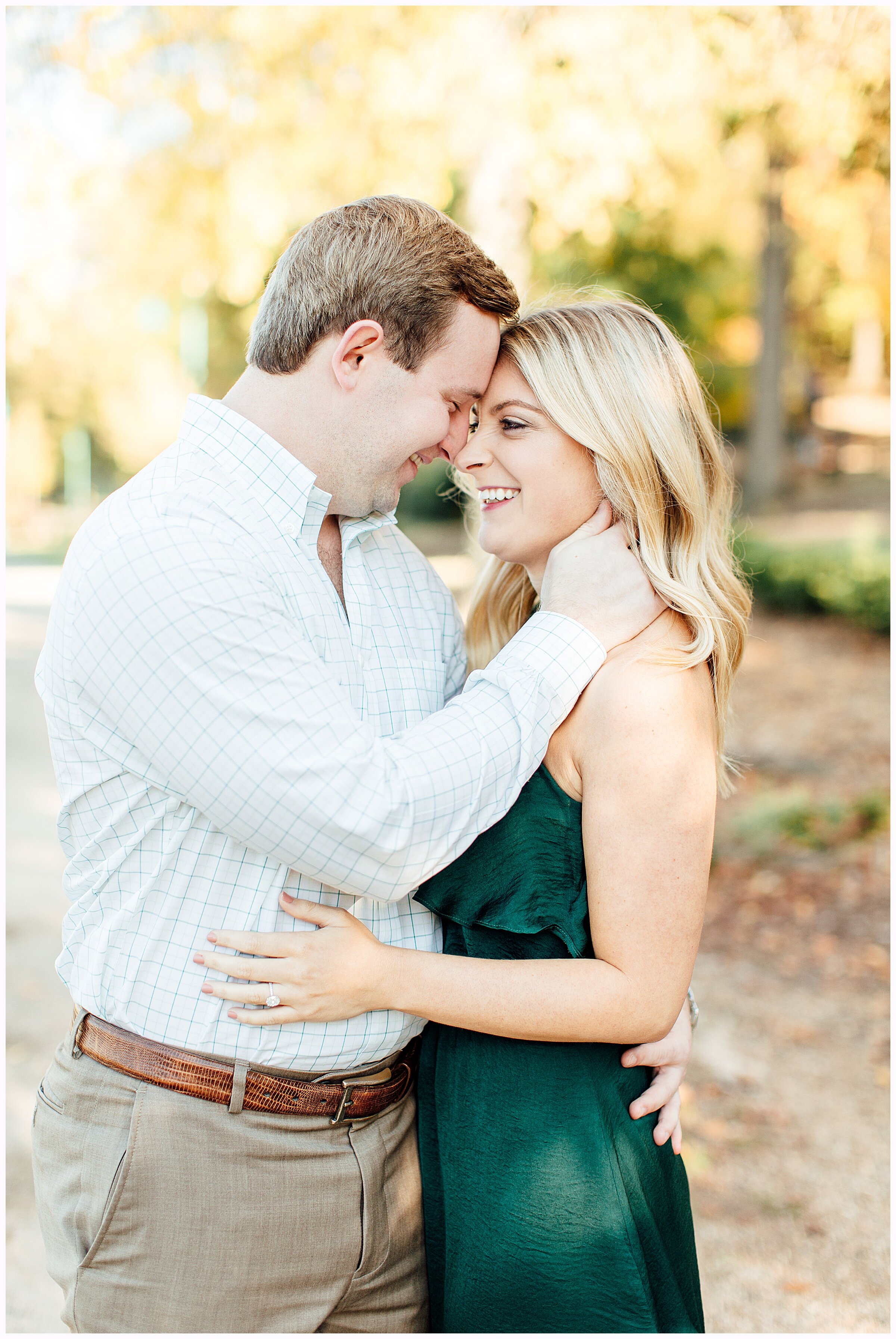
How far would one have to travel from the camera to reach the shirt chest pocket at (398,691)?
2107 mm

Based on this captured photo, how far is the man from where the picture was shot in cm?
169

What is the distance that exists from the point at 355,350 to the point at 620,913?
1.21 m

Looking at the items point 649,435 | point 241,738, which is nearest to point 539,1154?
point 241,738

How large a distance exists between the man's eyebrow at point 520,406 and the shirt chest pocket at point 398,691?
0.58 m

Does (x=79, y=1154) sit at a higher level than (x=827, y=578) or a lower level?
higher

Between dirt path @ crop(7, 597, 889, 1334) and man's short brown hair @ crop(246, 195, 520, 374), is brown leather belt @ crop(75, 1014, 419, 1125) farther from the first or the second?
dirt path @ crop(7, 597, 889, 1334)

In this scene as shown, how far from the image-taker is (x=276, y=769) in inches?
64.9

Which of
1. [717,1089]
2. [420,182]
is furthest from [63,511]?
[717,1089]

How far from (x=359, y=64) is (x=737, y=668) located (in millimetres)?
5621

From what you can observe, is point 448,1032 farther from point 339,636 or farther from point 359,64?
point 359,64

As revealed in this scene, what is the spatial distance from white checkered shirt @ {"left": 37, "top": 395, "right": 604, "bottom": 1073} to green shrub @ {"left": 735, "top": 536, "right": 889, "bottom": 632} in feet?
35.3

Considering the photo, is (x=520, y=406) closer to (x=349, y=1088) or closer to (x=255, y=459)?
(x=255, y=459)

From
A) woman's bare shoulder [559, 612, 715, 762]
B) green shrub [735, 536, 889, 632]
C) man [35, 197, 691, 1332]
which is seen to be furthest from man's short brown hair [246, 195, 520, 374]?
green shrub [735, 536, 889, 632]

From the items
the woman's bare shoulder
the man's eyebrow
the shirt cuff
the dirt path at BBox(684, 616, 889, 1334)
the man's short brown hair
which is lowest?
the dirt path at BBox(684, 616, 889, 1334)
